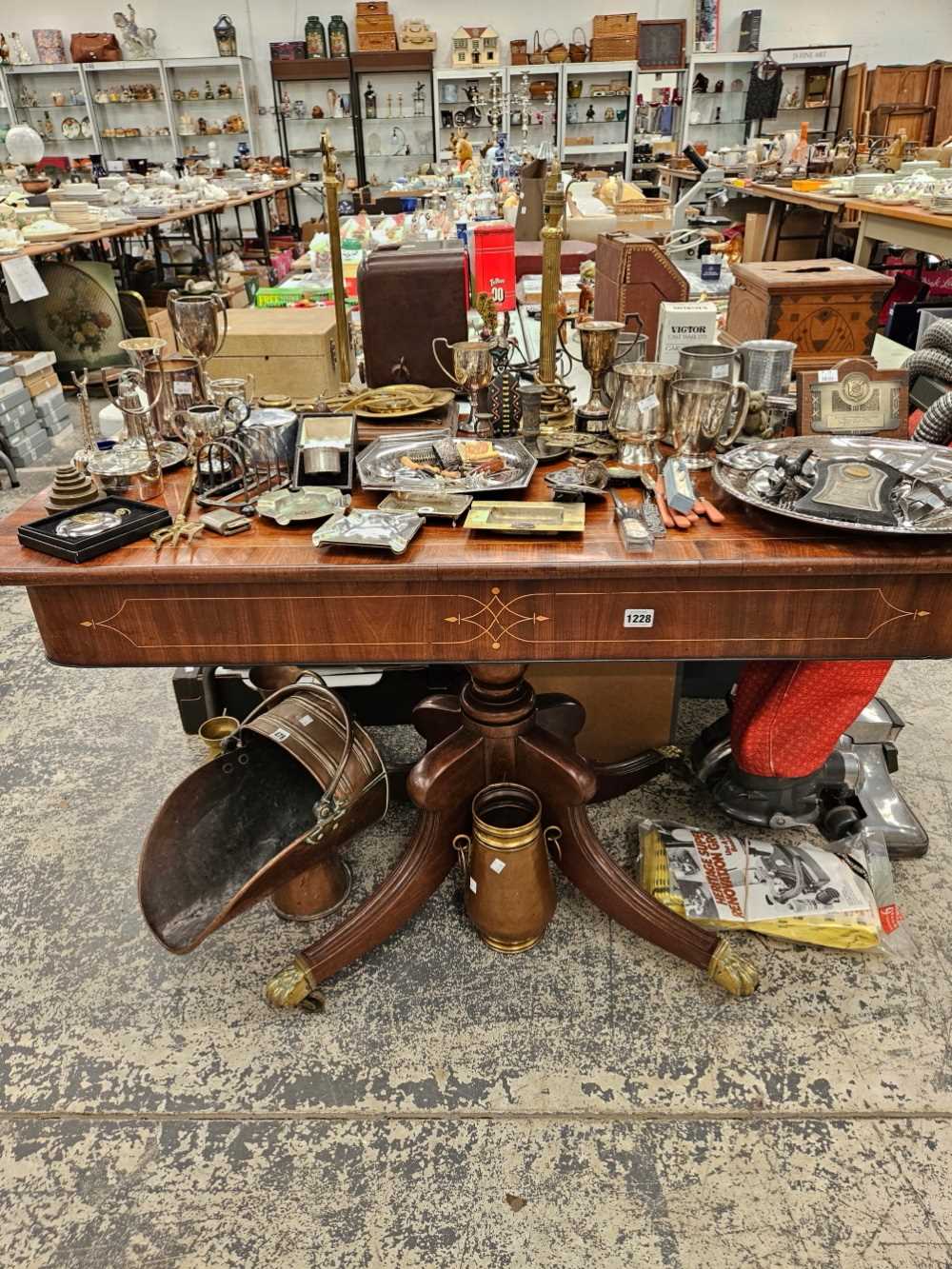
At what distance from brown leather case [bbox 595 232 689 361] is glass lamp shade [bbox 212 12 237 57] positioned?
9.64m

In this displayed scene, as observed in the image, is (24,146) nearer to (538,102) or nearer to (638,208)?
(638,208)

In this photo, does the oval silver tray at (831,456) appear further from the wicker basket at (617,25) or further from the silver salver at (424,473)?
the wicker basket at (617,25)

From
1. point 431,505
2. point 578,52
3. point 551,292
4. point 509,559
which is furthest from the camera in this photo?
point 578,52

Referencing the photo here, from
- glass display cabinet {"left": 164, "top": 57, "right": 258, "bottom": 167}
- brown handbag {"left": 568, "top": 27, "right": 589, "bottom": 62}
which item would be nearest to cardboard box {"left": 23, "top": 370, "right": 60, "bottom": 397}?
glass display cabinet {"left": 164, "top": 57, "right": 258, "bottom": 167}

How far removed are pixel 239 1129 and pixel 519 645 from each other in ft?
3.00

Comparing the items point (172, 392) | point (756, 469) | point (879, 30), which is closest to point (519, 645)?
point (756, 469)

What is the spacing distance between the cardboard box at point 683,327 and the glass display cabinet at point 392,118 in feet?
29.7

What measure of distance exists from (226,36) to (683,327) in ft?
32.9

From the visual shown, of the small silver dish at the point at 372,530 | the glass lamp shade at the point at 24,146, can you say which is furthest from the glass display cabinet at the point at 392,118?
the small silver dish at the point at 372,530

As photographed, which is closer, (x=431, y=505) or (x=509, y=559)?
(x=509, y=559)

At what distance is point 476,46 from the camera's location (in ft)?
31.1

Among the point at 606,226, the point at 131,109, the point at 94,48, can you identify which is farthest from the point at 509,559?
the point at 131,109

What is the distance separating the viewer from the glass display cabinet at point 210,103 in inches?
377

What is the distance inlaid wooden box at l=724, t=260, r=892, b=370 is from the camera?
2.05 meters
